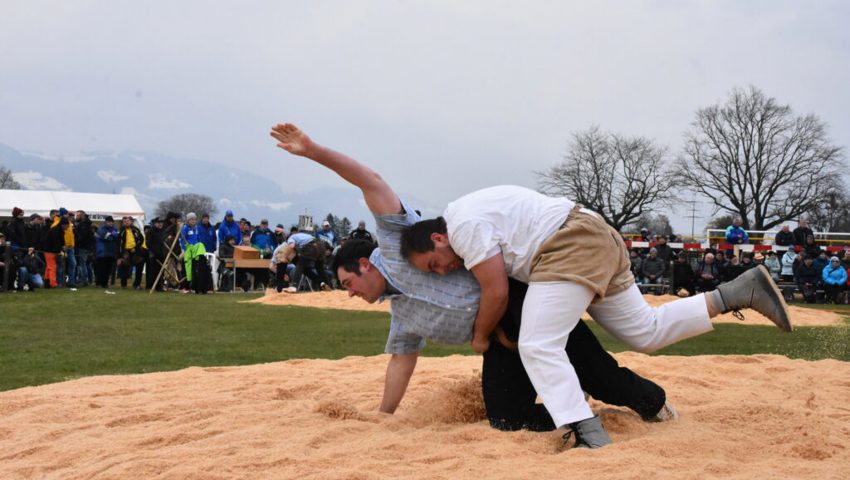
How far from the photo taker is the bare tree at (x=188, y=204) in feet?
226

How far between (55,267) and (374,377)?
49.1ft

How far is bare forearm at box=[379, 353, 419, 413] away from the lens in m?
4.84

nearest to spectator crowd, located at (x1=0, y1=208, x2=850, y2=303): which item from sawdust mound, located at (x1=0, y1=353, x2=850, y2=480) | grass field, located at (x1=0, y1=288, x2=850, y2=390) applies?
grass field, located at (x1=0, y1=288, x2=850, y2=390)

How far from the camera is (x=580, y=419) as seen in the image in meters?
3.82

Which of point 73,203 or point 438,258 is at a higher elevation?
point 73,203

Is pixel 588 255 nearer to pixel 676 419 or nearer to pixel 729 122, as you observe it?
pixel 676 419

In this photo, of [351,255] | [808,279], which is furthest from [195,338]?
[808,279]

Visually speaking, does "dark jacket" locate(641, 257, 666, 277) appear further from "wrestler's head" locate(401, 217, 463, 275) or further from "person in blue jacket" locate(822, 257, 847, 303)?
"wrestler's head" locate(401, 217, 463, 275)

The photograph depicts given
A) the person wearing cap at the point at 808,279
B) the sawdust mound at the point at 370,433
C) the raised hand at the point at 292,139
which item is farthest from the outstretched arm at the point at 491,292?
the person wearing cap at the point at 808,279

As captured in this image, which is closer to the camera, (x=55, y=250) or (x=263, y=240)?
(x=55, y=250)

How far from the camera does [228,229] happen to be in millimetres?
21078

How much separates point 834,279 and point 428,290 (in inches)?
726

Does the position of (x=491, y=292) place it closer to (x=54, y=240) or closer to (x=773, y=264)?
(x=54, y=240)

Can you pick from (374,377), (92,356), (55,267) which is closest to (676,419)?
(374,377)
